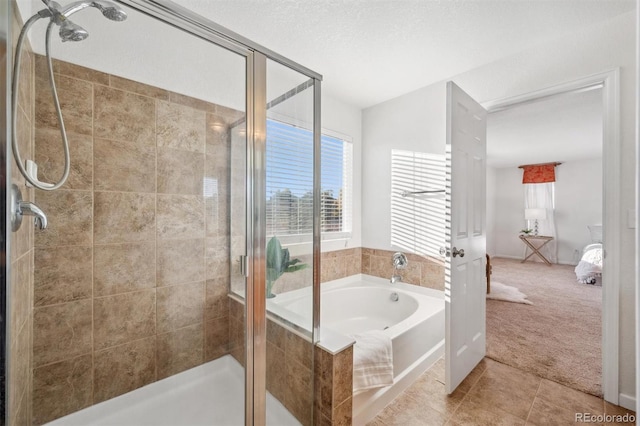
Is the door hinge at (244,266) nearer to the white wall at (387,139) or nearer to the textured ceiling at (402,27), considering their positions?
the textured ceiling at (402,27)

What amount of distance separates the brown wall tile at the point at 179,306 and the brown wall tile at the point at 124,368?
11 cm

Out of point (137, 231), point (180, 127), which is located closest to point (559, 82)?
point (180, 127)

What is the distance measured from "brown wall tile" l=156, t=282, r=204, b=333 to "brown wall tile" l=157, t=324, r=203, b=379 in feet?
0.14

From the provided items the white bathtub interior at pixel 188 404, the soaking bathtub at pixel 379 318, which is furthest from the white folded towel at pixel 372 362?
the white bathtub interior at pixel 188 404

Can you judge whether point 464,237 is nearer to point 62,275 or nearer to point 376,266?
point 376,266

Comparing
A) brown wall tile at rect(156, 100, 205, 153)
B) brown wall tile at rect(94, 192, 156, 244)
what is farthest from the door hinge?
brown wall tile at rect(156, 100, 205, 153)

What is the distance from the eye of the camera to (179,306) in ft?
5.09

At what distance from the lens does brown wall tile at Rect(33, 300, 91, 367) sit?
1181mm

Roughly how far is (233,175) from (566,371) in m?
2.71

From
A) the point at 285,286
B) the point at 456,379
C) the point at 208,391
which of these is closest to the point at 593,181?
the point at 456,379

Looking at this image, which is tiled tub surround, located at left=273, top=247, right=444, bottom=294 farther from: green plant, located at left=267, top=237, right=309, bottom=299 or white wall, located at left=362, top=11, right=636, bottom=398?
green plant, located at left=267, top=237, right=309, bottom=299

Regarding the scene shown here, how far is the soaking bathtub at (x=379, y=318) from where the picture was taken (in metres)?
1.45

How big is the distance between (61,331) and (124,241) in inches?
18.7

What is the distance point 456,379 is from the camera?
1.77 meters
